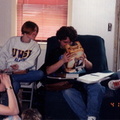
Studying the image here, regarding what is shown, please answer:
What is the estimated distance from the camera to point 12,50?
11.6 feet

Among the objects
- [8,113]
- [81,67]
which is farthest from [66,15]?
[8,113]

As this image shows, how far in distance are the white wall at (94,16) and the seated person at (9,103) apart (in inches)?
87.9

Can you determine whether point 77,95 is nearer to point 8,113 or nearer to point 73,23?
point 8,113

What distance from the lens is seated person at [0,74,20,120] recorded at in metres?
1.96

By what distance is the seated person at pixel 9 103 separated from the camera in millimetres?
1958

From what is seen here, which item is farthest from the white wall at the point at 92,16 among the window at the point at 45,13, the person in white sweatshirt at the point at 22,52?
the person in white sweatshirt at the point at 22,52

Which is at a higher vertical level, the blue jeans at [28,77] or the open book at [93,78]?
the open book at [93,78]

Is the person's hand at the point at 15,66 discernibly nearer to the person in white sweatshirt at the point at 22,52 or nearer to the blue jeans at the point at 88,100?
the person in white sweatshirt at the point at 22,52

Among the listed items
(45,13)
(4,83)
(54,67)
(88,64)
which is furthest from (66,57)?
(45,13)

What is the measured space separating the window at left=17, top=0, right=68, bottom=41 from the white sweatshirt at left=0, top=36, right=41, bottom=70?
0.83 m

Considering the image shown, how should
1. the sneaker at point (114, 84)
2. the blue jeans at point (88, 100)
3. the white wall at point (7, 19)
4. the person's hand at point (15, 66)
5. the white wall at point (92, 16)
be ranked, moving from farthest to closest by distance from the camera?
the white wall at point (7, 19), the white wall at point (92, 16), the person's hand at point (15, 66), the sneaker at point (114, 84), the blue jeans at point (88, 100)

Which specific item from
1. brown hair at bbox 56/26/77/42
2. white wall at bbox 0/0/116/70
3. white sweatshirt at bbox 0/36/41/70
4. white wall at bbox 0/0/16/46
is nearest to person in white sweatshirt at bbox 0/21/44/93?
white sweatshirt at bbox 0/36/41/70

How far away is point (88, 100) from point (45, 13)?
181cm

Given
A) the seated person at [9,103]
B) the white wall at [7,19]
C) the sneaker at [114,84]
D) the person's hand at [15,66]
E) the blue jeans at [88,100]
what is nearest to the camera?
the seated person at [9,103]
